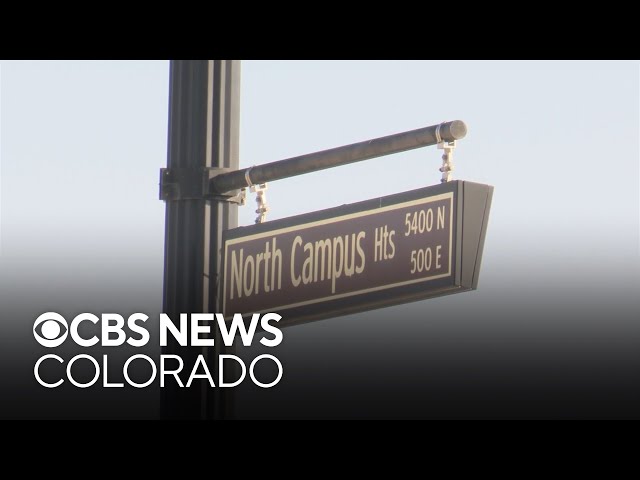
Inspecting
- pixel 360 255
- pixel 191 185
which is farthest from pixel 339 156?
pixel 191 185

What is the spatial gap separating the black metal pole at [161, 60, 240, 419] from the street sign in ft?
0.31

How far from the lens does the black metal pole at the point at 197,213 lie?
6.37 m

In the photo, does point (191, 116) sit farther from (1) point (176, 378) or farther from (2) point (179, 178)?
(1) point (176, 378)

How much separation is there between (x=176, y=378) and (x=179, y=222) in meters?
0.60

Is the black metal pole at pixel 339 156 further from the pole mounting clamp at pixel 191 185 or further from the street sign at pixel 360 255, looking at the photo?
the street sign at pixel 360 255

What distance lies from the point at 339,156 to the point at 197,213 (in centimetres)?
65

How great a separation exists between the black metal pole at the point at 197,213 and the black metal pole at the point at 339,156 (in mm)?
126

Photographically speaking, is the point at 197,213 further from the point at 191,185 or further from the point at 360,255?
the point at 360,255

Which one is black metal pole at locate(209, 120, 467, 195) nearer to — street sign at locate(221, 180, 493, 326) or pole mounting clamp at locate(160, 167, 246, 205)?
pole mounting clamp at locate(160, 167, 246, 205)

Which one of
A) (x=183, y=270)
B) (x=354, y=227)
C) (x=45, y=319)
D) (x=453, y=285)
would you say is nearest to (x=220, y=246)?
(x=183, y=270)

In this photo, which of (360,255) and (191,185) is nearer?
(360,255)

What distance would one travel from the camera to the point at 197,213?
21.4 feet

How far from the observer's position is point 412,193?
5957 mm

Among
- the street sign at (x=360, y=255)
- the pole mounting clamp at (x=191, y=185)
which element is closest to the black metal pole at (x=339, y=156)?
the pole mounting clamp at (x=191, y=185)
